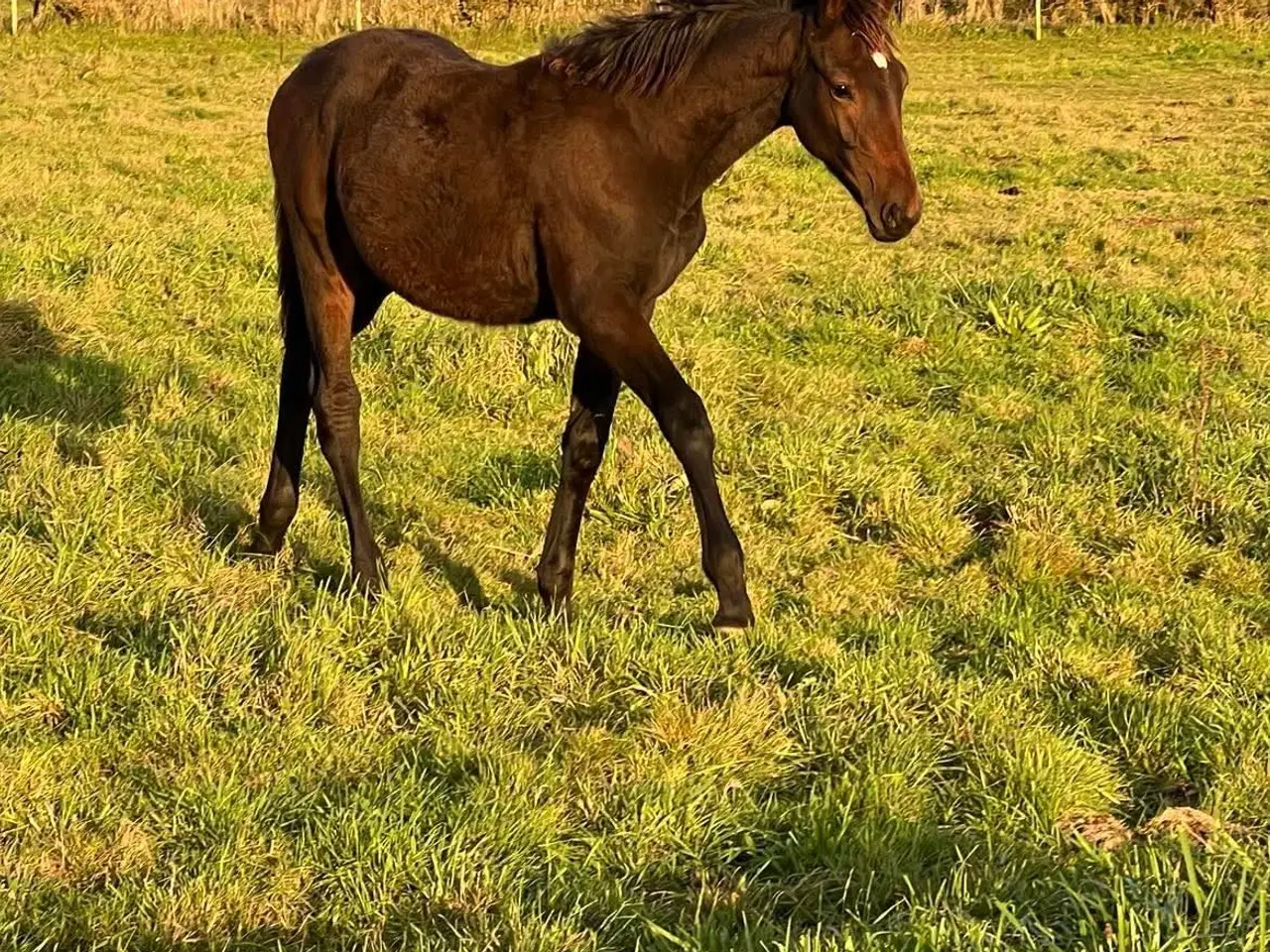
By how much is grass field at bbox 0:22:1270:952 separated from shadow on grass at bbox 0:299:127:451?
3 cm

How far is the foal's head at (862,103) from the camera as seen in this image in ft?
11.1

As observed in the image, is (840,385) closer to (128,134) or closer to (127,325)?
(127,325)

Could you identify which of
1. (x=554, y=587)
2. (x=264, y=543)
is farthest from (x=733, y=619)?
(x=264, y=543)

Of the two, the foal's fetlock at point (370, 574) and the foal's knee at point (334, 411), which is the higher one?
the foal's knee at point (334, 411)

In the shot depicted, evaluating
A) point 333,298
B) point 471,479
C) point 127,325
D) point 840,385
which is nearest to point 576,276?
point 333,298

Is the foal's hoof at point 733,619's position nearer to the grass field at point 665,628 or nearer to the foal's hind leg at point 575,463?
the grass field at point 665,628

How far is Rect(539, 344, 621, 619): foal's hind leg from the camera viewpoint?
416cm

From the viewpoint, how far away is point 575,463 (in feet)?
13.8

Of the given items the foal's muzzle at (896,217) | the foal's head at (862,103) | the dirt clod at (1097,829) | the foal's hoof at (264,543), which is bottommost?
the dirt clod at (1097,829)

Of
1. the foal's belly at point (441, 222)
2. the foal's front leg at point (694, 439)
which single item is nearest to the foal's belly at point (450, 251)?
the foal's belly at point (441, 222)

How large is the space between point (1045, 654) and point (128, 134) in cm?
1187

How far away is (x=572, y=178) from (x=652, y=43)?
45 cm

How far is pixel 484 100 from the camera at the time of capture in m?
3.97

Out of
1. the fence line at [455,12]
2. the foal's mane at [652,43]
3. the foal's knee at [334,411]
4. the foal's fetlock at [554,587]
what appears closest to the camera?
the foal's mane at [652,43]
